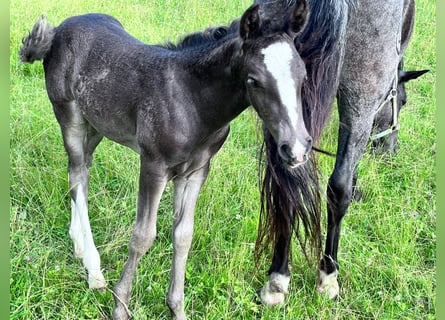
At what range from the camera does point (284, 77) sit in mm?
1991

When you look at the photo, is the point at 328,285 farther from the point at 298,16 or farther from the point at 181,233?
the point at 298,16

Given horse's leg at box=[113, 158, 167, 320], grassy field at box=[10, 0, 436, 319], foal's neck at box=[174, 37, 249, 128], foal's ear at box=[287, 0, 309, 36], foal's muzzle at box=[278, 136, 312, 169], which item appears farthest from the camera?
grassy field at box=[10, 0, 436, 319]

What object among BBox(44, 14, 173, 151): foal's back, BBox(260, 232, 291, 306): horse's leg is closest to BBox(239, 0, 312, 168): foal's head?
BBox(44, 14, 173, 151): foal's back

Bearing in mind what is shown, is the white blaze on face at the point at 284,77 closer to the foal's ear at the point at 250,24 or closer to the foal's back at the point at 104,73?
the foal's ear at the point at 250,24

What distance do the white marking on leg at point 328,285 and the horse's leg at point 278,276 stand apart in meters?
0.19

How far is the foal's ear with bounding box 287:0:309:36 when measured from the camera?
213 centimetres

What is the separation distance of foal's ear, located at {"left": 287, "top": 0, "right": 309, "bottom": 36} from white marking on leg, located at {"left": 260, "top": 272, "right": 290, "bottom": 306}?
1.42 meters

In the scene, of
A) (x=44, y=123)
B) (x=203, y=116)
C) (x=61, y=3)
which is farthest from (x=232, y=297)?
(x=61, y=3)

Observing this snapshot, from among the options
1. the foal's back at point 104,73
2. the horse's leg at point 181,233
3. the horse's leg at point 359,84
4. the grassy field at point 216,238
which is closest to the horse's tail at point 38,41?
the foal's back at point 104,73

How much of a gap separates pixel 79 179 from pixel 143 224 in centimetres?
69

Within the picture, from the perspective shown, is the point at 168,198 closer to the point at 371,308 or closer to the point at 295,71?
the point at 371,308

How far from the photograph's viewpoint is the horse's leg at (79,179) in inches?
116

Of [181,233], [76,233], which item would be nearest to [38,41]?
[76,233]

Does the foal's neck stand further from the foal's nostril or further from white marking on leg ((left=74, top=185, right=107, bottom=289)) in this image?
white marking on leg ((left=74, top=185, right=107, bottom=289))
